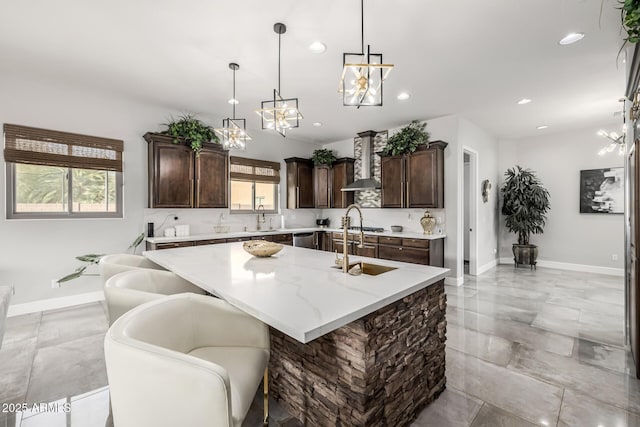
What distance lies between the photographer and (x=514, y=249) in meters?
6.50

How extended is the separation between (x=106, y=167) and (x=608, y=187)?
351 inches

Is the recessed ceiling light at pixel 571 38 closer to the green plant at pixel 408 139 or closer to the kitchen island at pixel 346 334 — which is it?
the green plant at pixel 408 139

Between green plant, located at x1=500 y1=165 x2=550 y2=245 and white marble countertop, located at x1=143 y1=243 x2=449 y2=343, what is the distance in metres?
5.40

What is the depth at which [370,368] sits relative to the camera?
149 centimetres

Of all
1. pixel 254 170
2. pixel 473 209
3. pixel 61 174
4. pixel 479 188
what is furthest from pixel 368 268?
pixel 479 188

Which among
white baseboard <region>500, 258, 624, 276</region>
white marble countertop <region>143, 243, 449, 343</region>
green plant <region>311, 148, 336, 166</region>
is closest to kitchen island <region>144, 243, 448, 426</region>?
white marble countertop <region>143, 243, 449, 343</region>

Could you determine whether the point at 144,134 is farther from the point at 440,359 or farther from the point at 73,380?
the point at 440,359


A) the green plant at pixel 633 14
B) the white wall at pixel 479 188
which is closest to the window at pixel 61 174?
the green plant at pixel 633 14

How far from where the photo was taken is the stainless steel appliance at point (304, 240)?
235 inches

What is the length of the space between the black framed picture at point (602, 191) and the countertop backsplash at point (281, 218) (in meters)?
3.35

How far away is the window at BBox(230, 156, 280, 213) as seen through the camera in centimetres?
576

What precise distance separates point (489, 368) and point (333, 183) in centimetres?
477

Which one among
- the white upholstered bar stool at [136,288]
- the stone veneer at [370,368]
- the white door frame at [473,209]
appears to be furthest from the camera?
the white door frame at [473,209]

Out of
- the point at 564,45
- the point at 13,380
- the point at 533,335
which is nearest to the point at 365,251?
the point at 533,335
